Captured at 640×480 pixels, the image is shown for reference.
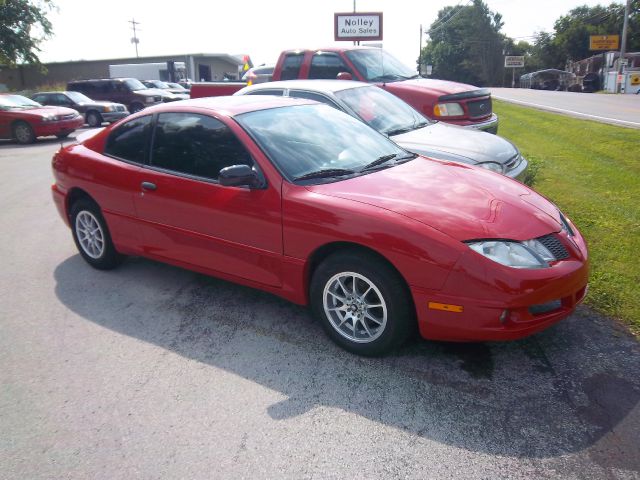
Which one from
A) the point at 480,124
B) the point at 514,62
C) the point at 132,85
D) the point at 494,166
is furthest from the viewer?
the point at 514,62

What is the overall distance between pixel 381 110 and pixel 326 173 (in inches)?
132

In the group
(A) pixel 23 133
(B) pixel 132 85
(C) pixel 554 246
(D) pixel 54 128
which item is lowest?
(A) pixel 23 133

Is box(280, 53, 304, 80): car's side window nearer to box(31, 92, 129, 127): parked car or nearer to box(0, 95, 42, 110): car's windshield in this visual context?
box(0, 95, 42, 110): car's windshield

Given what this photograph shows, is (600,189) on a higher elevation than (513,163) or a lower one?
lower

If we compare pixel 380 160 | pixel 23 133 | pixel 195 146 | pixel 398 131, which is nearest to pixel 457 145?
pixel 398 131

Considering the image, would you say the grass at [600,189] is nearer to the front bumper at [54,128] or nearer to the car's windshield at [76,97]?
the front bumper at [54,128]

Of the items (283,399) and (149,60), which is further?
(149,60)

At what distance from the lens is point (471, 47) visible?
98.2 m

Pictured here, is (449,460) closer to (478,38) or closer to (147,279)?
(147,279)

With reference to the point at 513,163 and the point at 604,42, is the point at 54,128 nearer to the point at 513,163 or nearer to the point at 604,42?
the point at 513,163

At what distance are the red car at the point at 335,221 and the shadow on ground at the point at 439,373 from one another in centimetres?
28

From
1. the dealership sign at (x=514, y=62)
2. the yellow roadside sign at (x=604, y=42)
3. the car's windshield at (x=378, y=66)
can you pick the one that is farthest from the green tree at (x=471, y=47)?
the car's windshield at (x=378, y=66)

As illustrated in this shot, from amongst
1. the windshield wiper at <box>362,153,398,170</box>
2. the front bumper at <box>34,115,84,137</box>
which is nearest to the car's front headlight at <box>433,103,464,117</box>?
the windshield wiper at <box>362,153,398,170</box>

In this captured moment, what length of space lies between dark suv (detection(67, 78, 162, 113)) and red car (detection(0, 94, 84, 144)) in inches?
308
